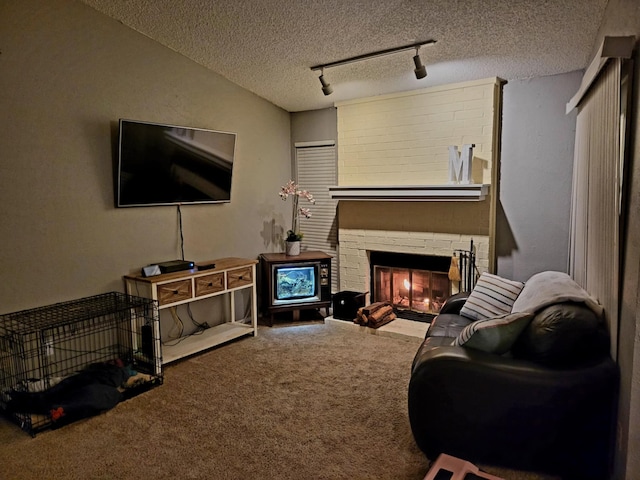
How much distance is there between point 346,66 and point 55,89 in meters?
2.34

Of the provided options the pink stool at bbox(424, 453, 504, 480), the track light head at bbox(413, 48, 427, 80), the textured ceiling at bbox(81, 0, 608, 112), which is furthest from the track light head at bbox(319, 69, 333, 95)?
the pink stool at bbox(424, 453, 504, 480)

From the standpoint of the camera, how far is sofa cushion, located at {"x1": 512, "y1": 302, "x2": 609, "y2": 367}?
200 centimetres

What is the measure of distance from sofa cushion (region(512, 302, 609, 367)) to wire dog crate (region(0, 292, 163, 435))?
262cm

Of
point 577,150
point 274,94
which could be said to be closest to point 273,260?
point 274,94

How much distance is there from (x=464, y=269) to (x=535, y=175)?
106 centimetres

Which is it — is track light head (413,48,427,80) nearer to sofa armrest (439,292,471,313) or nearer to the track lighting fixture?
the track lighting fixture

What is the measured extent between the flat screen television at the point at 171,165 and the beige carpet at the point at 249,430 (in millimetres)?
1485

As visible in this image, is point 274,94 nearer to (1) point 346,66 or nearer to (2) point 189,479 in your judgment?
(1) point 346,66

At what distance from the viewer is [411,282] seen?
15.4 ft

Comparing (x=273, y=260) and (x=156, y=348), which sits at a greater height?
(x=273, y=260)

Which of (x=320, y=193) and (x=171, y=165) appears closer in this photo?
(x=171, y=165)

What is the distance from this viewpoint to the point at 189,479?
7.17ft

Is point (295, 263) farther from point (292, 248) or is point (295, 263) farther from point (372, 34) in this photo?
point (372, 34)

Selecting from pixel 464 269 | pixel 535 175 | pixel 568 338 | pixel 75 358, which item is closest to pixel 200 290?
pixel 75 358
